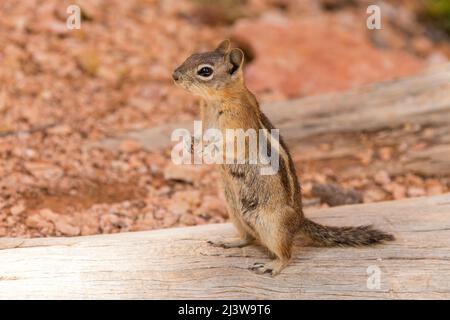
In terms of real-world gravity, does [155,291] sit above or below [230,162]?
below

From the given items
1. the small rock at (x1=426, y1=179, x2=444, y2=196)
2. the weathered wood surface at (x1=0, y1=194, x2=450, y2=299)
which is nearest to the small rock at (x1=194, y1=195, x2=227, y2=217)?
the weathered wood surface at (x1=0, y1=194, x2=450, y2=299)

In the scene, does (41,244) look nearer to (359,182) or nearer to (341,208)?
(341,208)

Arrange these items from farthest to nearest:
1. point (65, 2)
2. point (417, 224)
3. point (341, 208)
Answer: point (65, 2) → point (341, 208) → point (417, 224)

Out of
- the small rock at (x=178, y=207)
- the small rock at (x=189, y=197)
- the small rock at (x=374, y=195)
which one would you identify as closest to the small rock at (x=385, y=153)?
the small rock at (x=374, y=195)

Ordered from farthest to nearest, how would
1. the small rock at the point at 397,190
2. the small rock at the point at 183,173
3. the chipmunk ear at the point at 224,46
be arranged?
the small rock at the point at 183,173 < the small rock at the point at 397,190 < the chipmunk ear at the point at 224,46

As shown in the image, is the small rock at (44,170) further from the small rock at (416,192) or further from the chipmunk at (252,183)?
the small rock at (416,192)

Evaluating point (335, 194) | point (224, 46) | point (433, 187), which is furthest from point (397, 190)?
point (224, 46)

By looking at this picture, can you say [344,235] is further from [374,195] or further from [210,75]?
[374,195]

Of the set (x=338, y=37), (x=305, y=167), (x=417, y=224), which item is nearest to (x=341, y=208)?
(x=417, y=224)
